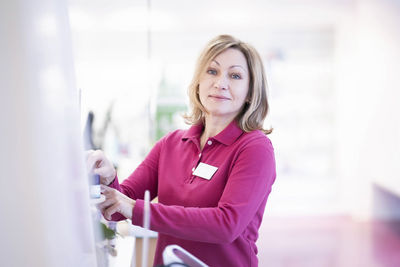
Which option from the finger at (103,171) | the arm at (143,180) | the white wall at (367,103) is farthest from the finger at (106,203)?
the white wall at (367,103)

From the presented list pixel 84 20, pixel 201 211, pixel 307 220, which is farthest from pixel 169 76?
pixel 201 211

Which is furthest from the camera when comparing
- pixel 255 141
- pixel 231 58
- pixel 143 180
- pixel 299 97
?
pixel 299 97

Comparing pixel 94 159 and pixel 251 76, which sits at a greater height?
pixel 251 76

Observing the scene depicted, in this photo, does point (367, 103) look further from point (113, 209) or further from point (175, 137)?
point (113, 209)

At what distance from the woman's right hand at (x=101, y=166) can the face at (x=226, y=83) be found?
0.39m

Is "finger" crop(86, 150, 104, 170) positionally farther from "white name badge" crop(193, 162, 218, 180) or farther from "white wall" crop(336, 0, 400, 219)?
"white wall" crop(336, 0, 400, 219)

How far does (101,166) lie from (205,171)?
31 cm

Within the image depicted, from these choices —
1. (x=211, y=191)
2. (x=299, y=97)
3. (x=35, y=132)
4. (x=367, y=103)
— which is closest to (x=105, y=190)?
(x=211, y=191)

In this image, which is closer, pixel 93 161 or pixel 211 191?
pixel 93 161

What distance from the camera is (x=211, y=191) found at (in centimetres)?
129

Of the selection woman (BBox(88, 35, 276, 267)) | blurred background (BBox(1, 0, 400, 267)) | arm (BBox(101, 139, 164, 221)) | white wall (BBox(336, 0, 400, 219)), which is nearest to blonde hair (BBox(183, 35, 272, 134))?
woman (BBox(88, 35, 276, 267))

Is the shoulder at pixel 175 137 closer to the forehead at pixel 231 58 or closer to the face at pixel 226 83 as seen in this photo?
the face at pixel 226 83

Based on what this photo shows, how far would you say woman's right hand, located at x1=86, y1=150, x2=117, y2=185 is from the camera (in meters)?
1.12

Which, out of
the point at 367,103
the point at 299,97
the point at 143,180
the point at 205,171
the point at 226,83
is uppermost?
the point at 226,83
